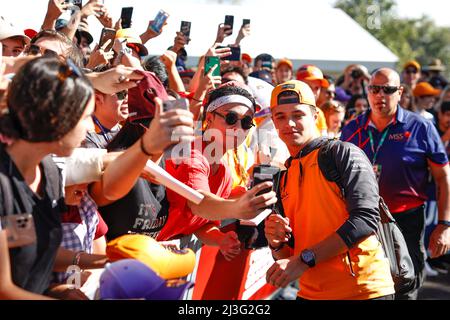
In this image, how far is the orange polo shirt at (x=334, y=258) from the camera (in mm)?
4344

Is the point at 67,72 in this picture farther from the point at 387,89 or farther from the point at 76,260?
the point at 387,89

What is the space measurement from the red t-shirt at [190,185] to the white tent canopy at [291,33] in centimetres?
806

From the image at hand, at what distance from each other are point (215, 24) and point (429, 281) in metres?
7.35

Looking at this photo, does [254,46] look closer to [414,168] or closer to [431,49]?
[414,168]

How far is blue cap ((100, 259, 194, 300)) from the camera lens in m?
2.90

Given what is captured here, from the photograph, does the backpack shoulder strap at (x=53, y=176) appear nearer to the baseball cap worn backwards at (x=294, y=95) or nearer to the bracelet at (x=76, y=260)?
the bracelet at (x=76, y=260)

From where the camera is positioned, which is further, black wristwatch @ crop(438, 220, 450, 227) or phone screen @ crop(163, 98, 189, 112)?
black wristwatch @ crop(438, 220, 450, 227)

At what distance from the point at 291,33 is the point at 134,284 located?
14.4m

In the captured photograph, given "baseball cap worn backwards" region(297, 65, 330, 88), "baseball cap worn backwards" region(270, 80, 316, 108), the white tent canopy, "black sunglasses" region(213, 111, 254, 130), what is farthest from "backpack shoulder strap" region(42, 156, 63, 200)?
the white tent canopy

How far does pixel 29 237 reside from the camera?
9.18 ft

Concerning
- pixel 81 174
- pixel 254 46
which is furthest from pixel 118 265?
pixel 254 46

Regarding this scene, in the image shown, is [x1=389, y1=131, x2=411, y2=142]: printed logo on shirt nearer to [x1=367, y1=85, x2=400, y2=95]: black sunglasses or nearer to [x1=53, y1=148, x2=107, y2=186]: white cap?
[x1=367, y1=85, x2=400, y2=95]: black sunglasses

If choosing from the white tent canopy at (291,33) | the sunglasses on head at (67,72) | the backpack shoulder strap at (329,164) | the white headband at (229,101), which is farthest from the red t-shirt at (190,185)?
the white tent canopy at (291,33)

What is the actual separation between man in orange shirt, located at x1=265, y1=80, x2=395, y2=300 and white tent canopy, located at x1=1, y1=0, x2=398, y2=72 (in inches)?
337
